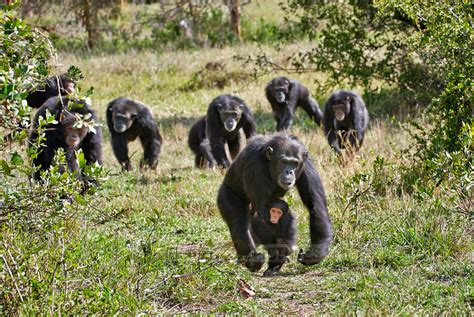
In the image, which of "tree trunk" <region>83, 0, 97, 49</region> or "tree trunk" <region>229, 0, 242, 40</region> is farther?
"tree trunk" <region>229, 0, 242, 40</region>

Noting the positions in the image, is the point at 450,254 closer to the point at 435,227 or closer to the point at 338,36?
the point at 435,227

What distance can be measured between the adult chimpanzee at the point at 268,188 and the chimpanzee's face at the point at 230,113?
5.01 metres

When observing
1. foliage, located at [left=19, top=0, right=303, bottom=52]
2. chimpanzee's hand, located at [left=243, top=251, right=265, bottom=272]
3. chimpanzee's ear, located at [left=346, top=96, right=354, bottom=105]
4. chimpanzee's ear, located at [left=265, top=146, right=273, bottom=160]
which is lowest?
chimpanzee's hand, located at [left=243, top=251, right=265, bottom=272]

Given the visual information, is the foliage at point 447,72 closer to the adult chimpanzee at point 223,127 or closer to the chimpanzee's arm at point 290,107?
the adult chimpanzee at point 223,127

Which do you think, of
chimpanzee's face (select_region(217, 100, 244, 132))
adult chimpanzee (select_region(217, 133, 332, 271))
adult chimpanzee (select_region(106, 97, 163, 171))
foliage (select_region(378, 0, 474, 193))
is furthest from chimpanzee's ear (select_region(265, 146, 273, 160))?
adult chimpanzee (select_region(106, 97, 163, 171))

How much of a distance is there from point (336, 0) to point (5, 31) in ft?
38.1

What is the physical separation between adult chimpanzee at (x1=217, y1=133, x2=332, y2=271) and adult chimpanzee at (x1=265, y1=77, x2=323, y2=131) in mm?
7627

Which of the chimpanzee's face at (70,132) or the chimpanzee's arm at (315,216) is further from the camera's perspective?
the chimpanzee's face at (70,132)

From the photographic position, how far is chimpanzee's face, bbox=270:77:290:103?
14.6m

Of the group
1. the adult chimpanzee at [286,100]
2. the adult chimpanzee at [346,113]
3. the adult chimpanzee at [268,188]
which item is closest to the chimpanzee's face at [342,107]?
the adult chimpanzee at [346,113]

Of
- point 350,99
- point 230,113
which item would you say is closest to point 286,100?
point 350,99

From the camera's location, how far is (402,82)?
48.2 feet

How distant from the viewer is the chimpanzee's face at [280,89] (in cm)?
1462

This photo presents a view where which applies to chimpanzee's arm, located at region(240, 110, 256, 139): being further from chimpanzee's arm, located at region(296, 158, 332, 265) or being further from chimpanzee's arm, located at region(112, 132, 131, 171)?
chimpanzee's arm, located at region(296, 158, 332, 265)
